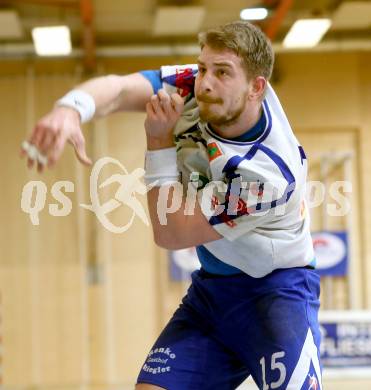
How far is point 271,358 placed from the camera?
3445mm

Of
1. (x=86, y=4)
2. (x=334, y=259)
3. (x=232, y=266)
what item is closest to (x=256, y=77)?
(x=232, y=266)

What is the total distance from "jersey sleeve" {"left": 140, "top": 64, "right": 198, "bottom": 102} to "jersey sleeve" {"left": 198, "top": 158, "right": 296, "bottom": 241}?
50cm

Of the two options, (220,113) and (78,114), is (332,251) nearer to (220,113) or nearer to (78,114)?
(220,113)

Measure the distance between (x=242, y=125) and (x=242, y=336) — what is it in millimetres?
975

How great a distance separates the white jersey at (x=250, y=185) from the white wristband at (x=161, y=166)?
178 millimetres

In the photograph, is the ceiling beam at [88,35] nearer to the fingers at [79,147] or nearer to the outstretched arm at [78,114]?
the outstretched arm at [78,114]

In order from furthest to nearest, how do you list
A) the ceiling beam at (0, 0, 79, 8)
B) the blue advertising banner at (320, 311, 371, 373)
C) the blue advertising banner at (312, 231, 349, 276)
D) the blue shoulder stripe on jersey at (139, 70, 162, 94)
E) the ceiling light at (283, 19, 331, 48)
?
the blue advertising banner at (312, 231, 349, 276) < the blue advertising banner at (320, 311, 371, 373) < the ceiling light at (283, 19, 331, 48) < the ceiling beam at (0, 0, 79, 8) < the blue shoulder stripe on jersey at (139, 70, 162, 94)

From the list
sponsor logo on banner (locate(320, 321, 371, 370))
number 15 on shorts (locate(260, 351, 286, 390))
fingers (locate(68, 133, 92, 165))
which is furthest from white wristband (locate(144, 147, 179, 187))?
sponsor logo on banner (locate(320, 321, 371, 370))

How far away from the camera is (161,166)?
335 centimetres

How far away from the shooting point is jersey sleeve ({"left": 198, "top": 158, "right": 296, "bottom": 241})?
3.39m

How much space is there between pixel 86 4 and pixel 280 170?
7.37 metres

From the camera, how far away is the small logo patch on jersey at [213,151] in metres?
3.42

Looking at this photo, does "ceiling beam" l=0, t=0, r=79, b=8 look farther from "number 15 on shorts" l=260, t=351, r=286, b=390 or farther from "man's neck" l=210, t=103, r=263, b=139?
"number 15 on shorts" l=260, t=351, r=286, b=390

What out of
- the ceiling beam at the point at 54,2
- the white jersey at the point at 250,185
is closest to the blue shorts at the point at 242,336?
the white jersey at the point at 250,185
